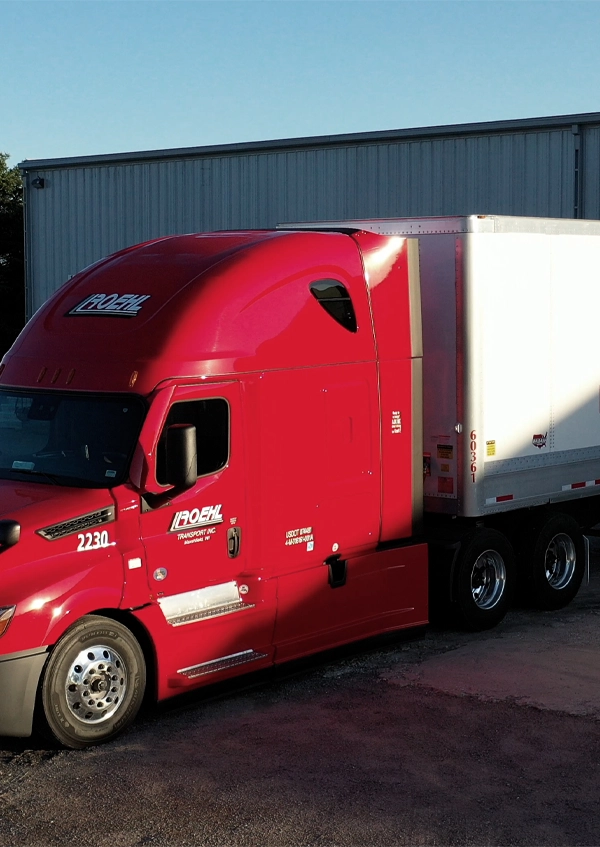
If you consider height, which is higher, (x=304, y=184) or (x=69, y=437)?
(x=304, y=184)

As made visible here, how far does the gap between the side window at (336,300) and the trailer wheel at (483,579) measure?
2459 millimetres

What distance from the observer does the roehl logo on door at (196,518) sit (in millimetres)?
8297

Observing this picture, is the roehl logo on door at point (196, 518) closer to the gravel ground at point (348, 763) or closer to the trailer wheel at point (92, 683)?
the trailer wheel at point (92, 683)

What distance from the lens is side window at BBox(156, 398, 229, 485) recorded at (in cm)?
839

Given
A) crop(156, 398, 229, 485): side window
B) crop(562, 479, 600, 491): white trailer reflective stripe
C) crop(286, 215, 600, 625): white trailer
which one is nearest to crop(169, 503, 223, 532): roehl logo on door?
crop(156, 398, 229, 485): side window

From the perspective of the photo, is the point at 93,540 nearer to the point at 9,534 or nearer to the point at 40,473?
the point at 9,534

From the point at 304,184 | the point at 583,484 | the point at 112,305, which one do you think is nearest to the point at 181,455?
the point at 112,305

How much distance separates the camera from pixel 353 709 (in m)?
8.70

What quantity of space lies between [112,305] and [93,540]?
1901 mm

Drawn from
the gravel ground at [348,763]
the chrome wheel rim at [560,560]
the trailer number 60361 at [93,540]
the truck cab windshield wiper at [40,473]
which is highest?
the truck cab windshield wiper at [40,473]

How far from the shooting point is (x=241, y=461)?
8.72 m

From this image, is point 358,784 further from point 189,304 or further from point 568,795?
point 189,304

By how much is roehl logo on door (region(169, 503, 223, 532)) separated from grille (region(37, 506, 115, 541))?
511mm

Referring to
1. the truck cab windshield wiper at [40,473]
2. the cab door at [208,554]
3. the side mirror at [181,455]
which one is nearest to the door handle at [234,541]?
the cab door at [208,554]
